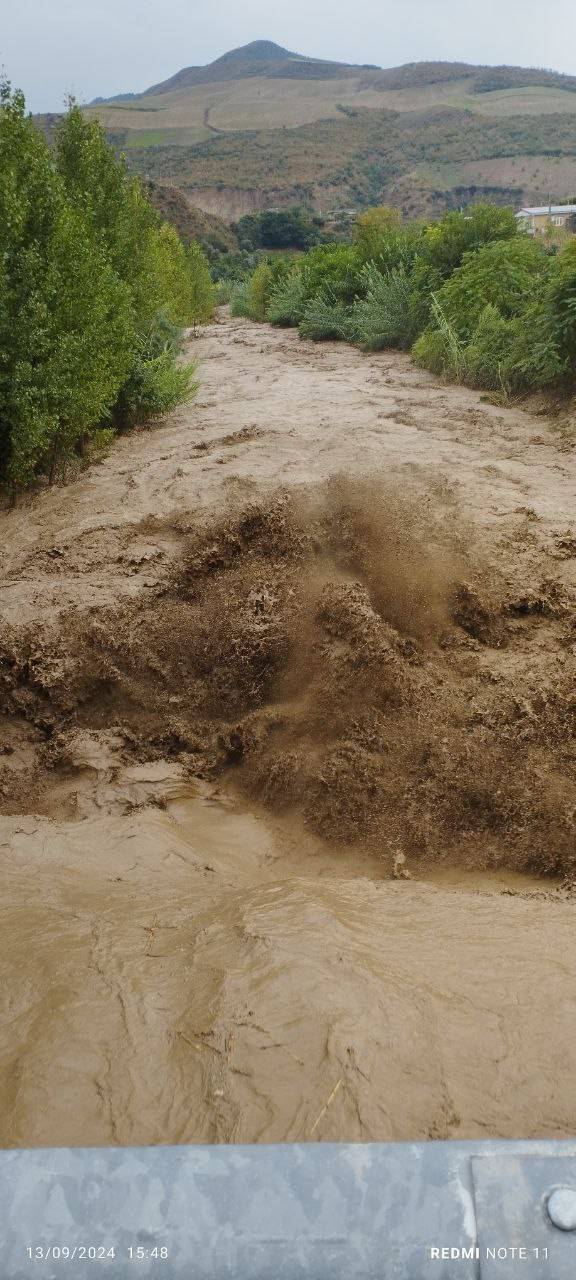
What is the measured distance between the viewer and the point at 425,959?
2.21 m

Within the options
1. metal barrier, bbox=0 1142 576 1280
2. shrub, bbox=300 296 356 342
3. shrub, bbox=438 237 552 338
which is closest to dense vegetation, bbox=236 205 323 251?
shrub, bbox=300 296 356 342

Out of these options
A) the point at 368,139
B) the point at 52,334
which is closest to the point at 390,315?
the point at 52,334

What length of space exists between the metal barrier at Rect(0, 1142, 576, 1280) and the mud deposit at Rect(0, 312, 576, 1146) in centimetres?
84

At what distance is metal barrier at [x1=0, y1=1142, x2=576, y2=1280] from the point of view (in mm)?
684

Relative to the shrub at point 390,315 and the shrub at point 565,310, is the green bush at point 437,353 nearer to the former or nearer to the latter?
the shrub at point 565,310

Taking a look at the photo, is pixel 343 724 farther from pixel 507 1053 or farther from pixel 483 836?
pixel 507 1053

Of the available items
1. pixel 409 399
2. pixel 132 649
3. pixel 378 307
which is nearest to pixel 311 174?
pixel 378 307

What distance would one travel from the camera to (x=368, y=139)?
296 feet

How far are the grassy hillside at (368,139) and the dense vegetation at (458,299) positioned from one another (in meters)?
58.1

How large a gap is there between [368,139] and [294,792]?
103 m

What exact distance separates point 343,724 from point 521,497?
81.8 inches

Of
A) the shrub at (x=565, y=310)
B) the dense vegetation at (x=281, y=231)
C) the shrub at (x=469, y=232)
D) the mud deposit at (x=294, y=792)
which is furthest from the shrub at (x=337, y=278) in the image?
the dense vegetation at (x=281, y=231)

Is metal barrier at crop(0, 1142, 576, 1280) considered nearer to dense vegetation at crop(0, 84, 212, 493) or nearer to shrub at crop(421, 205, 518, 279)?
dense vegetation at crop(0, 84, 212, 493)
